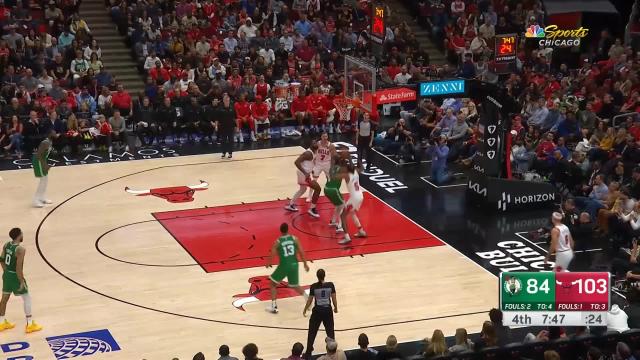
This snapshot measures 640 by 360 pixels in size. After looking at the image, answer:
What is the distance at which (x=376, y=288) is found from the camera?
2106 cm

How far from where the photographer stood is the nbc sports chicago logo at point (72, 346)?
1816cm

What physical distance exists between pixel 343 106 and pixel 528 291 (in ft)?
51.4

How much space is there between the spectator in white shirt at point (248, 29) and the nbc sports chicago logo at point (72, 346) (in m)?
17.4

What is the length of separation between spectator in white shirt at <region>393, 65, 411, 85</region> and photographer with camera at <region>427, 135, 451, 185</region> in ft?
20.9

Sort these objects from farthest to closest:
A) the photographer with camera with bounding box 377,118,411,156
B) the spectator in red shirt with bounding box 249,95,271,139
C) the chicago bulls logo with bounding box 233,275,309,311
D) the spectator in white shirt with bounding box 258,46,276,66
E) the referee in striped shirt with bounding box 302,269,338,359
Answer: the spectator in white shirt with bounding box 258,46,276,66, the spectator in red shirt with bounding box 249,95,271,139, the photographer with camera with bounding box 377,118,411,156, the chicago bulls logo with bounding box 233,275,309,311, the referee in striped shirt with bounding box 302,269,338,359

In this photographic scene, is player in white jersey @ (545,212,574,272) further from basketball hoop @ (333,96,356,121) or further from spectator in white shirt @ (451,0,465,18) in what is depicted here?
spectator in white shirt @ (451,0,465,18)

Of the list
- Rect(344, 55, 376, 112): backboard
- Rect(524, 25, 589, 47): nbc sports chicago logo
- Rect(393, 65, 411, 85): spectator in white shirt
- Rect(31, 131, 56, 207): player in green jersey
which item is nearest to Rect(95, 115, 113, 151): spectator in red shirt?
Rect(31, 131, 56, 207): player in green jersey

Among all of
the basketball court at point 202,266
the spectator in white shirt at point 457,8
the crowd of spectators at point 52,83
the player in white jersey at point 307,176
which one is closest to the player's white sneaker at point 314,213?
the player in white jersey at point 307,176

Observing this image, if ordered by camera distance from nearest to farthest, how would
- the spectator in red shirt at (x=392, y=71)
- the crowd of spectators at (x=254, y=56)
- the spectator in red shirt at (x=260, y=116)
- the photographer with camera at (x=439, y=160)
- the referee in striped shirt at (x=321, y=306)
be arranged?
1. the referee in striped shirt at (x=321, y=306)
2. the photographer with camera at (x=439, y=160)
3. the spectator in red shirt at (x=260, y=116)
4. the crowd of spectators at (x=254, y=56)
5. the spectator in red shirt at (x=392, y=71)

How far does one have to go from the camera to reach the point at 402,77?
34.1 metres

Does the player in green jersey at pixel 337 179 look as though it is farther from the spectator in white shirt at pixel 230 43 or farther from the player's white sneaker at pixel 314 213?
the spectator in white shirt at pixel 230 43

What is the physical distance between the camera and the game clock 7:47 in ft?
51.7

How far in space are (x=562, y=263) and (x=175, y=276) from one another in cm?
711

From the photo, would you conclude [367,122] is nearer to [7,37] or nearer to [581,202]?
[581,202]
